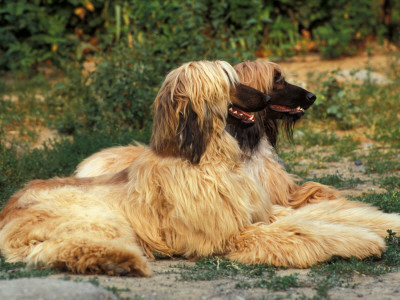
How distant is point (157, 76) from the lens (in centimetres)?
739

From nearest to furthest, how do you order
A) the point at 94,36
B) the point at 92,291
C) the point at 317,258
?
the point at 92,291 < the point at 317,258 < the point at 94,36

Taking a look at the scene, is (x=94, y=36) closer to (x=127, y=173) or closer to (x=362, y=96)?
(x=362, y=96)

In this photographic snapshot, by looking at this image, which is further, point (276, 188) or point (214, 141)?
point (276, 188)

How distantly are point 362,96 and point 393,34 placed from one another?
2.61 meters

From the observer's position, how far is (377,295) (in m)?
3.25

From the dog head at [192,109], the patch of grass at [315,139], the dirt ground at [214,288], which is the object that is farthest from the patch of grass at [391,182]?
the dog head at [192,109]

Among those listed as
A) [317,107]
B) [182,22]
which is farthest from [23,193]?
[317,107]

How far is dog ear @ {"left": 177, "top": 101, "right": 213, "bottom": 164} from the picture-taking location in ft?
12.8

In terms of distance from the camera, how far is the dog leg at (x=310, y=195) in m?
5.00

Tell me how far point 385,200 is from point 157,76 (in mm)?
3333

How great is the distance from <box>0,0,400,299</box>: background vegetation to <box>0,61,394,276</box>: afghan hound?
22 cm

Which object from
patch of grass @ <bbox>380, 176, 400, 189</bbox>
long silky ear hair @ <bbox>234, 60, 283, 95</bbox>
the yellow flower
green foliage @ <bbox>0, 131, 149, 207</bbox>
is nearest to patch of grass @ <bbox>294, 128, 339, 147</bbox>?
patch of grass @ <bbox>380, 176, 400, 189</bbox>

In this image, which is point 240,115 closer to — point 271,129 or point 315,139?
point 271,129

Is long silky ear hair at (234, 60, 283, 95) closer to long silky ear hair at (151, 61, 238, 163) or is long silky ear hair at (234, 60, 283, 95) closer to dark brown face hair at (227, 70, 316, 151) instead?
dark brown face hair at (227, 70, 316, 151)
